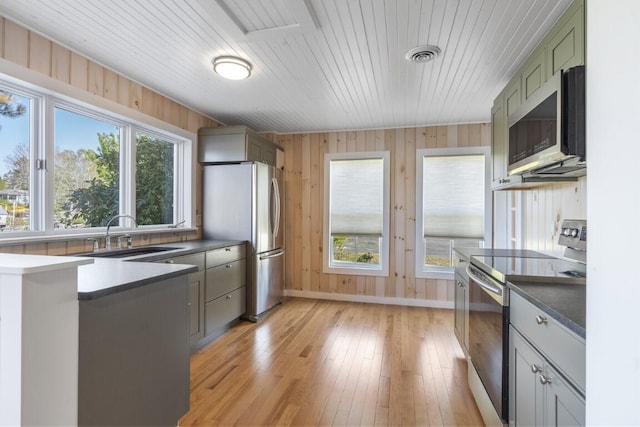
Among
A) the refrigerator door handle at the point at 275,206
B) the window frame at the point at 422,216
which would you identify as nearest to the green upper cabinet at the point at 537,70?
the window frame at the point at 422,216

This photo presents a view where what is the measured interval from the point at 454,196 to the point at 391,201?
2.61 ft

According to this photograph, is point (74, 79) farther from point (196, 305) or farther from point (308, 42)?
point (196, 305)

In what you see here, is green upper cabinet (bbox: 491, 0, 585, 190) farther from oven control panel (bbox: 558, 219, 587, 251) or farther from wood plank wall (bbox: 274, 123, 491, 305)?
wood plank wall (bbox: 274, 123, 491, 305)

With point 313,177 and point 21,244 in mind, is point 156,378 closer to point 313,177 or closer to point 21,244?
point 21,244

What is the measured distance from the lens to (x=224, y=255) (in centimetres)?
319

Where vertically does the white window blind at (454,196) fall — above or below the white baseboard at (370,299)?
above

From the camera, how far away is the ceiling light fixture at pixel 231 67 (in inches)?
92.9

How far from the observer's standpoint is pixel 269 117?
391 centimetres

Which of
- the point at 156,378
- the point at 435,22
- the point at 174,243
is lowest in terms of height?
the point at 156,378

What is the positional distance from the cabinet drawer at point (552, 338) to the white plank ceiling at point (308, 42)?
1.64m

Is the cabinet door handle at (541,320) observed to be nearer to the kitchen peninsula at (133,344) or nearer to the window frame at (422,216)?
the kitchen peninsula at (133,344)

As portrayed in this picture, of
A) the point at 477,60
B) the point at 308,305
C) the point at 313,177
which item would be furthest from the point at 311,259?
the point at 477,60
